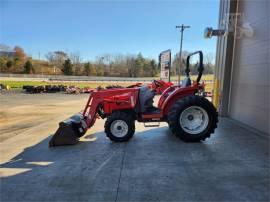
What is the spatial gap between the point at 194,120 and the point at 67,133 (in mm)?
2655

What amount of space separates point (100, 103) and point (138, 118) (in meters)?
0.90

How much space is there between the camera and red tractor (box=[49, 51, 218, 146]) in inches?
184

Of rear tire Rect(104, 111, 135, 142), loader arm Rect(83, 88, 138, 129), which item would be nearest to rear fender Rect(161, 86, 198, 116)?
loader arm Rect(83, 88, 138, 129)

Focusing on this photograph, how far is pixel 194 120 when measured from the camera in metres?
5.01

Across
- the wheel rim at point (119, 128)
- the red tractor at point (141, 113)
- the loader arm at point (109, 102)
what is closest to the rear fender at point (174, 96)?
the red tractor at point (141, 113)

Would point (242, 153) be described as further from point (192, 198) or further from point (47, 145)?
point (47, 145)

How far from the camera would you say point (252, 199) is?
257 centimetres

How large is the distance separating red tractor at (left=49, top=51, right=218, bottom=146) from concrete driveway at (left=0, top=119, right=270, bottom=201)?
227 mm

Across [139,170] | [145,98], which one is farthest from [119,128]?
[139,170]

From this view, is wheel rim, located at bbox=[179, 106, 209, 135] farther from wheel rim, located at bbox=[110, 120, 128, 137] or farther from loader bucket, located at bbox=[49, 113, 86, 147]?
loader bucket, located at bbox=[49, 113, 86, 147]

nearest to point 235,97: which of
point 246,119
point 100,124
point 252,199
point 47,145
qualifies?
point 246,119

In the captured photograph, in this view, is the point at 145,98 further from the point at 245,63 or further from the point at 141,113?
the point at 245,63

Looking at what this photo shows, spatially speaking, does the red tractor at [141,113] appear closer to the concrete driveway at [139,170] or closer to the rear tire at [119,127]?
the rear tire at [119,127]

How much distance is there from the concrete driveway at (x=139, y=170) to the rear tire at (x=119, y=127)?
0.54 feet
